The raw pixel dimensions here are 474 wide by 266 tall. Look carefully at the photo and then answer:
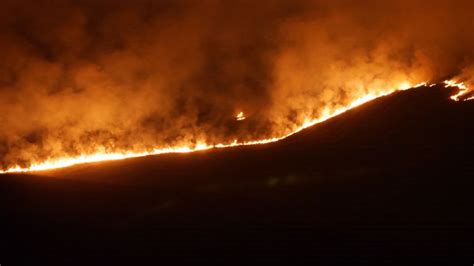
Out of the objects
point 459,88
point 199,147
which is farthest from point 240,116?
point 459,88

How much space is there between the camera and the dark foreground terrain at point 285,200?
18.8 ft

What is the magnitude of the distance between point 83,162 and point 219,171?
2.46 m

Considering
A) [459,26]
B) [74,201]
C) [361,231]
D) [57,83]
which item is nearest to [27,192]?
[74,201]

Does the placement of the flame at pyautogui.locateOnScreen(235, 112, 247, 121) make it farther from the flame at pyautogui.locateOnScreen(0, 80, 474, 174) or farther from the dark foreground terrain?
the dark foreground terrain

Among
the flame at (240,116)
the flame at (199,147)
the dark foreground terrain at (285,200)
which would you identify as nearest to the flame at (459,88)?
the flame at (199,147)

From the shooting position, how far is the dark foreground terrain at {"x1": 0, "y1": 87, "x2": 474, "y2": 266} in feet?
18.8

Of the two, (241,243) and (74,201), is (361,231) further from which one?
(74,201)

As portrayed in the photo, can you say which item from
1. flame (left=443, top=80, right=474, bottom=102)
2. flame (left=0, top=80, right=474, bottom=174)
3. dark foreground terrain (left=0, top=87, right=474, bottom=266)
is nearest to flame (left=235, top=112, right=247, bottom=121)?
flame (left=0, top=80, right=474, bottom=174)

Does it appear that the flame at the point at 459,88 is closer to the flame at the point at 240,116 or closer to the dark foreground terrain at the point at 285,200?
the dark foreground terrain at the point at 285,200

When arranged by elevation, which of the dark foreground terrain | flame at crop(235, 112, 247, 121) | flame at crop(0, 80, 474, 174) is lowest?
the dark foreground terrain

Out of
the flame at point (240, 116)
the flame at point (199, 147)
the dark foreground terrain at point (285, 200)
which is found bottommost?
the dark foreground terrain at point (285, 200)

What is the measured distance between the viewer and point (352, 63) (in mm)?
8875

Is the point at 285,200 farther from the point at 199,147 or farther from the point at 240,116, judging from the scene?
the point at 240,116

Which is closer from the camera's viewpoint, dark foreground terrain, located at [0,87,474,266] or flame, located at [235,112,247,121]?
dark foreground terrain, located at [0,87,474,266]
